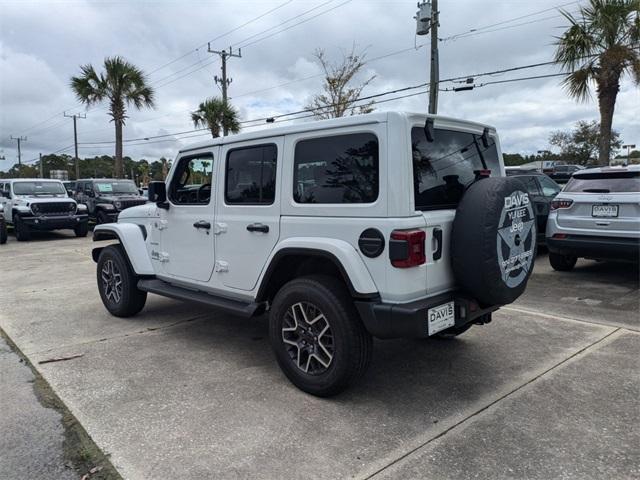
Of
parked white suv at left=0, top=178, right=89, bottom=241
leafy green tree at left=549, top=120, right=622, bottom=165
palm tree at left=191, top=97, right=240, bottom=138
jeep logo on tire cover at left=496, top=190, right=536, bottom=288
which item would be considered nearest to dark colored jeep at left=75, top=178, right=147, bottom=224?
parked white suv at left=0, top=178, right=89, bottom=241

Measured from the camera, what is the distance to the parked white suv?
1365 centimetres

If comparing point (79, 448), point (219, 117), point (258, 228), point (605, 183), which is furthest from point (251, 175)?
point (219, 117)

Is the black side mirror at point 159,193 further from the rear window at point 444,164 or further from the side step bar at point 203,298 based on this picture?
the rear window at point 444,164

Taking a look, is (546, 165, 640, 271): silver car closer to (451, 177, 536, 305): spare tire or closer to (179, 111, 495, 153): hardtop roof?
(179, 111, 495, 153): hardtop roof

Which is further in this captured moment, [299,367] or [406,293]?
[299,367]

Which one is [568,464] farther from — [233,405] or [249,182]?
[249,182]

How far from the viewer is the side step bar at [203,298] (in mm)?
3807

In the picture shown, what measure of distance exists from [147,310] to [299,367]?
308 centimetres

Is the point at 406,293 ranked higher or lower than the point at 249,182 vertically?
lower

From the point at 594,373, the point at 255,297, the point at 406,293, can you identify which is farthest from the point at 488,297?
the point at 255,297

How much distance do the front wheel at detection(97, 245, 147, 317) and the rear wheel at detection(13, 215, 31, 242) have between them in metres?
9.82

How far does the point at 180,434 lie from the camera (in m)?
2.91

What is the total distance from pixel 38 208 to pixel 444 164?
45.1ft

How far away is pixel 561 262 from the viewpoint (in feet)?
25.8
